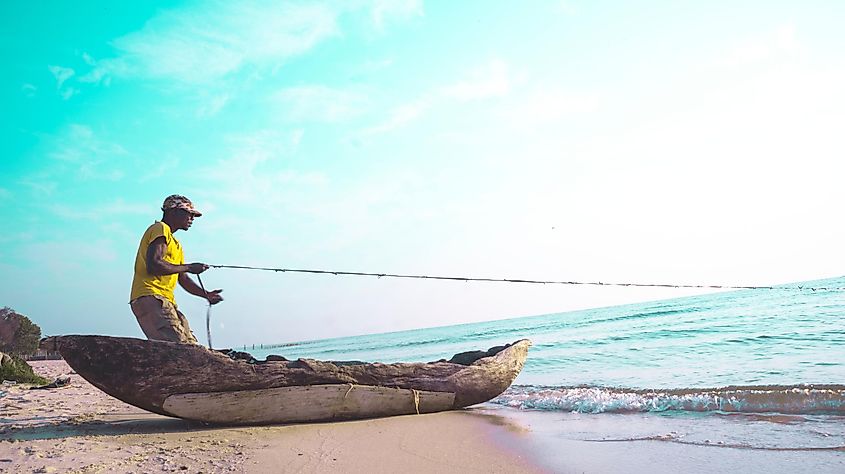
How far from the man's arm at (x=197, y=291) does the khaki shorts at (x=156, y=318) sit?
0.66 m

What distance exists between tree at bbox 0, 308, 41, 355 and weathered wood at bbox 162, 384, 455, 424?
2085 centimetres

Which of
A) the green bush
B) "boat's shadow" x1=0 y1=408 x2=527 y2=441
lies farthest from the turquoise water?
the green bush

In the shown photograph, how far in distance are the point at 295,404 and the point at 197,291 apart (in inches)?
63.6

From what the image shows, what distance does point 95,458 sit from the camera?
3717 millimetres

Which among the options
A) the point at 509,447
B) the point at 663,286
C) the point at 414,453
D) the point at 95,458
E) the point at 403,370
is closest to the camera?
the point at 95,458

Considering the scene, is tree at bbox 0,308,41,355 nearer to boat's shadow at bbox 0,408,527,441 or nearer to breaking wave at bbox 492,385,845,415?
boat's shadow at bbox 0,408,527,441

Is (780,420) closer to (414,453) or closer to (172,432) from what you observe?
(414,453)

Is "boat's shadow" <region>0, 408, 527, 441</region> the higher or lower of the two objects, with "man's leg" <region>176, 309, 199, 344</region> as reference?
lower

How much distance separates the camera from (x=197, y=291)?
5.89 metres

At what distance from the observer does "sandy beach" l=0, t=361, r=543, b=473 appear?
12.2 feet

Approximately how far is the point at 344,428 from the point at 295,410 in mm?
501

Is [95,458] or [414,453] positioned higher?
[95,458]

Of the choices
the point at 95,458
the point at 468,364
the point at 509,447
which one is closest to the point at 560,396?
the point at 468,364

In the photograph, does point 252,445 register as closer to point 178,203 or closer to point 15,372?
point 178,203
